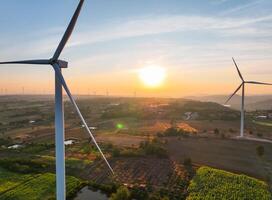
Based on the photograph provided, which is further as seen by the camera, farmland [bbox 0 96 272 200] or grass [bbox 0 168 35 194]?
farmland [bbox 0 96 272 200]

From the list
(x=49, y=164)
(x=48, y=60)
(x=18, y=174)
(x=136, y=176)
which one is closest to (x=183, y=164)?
(x=136, y=176)

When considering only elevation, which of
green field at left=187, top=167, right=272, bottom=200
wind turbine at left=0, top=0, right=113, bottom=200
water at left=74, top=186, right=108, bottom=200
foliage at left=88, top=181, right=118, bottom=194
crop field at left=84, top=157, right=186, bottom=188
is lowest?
water at left=74, top=186, right=108, bottom=200

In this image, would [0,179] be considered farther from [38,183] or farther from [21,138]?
[21,138]

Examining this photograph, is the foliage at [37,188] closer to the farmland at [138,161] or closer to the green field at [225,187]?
the farmland at [138,161]

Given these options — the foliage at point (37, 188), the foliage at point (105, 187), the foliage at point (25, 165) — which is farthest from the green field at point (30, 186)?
the foliage at point (105, 187)

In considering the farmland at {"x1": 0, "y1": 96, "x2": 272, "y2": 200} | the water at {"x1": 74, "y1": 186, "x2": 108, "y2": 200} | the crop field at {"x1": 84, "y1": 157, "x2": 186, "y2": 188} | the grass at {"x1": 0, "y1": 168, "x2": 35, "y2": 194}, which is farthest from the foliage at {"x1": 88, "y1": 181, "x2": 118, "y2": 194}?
the grass at {"x1": 0, "y1": 168, "x2": 35, "y2": 194}

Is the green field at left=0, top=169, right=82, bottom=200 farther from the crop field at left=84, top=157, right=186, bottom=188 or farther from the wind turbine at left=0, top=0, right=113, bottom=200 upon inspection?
the wind turbine at left=0, top=0, right=113, bottom=200

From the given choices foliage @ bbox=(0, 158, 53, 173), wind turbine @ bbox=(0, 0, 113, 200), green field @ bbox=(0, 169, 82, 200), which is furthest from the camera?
foliage @ bbox=(0, 158, 53, 173)
